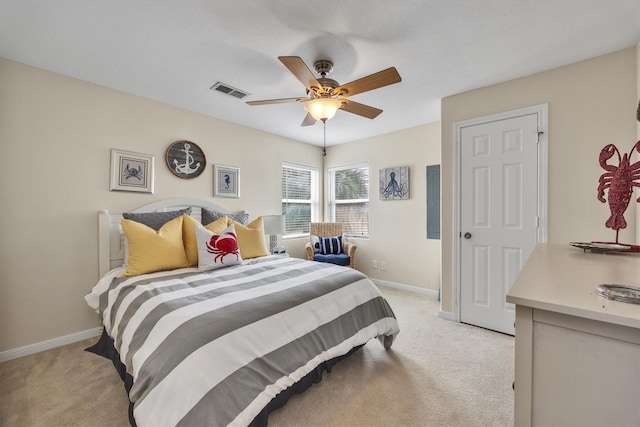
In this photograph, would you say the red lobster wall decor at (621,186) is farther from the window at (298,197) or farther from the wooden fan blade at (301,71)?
the window at (298,197)

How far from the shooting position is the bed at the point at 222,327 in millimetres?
1175

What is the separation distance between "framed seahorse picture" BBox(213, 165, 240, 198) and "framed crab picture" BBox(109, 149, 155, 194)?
75 cm

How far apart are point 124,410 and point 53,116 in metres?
2.51

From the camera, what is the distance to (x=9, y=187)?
2.23 meters

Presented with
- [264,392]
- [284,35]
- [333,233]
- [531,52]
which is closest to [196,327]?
[264,392]

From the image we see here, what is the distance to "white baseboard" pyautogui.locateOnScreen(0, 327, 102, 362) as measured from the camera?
2211mm

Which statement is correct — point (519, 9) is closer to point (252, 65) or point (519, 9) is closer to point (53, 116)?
Result: point (252, 65)

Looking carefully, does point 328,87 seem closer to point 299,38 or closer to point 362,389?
point 299,38

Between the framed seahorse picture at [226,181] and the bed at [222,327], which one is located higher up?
the framed seahorse picture at [226,181]

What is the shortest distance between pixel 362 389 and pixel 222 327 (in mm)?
1114

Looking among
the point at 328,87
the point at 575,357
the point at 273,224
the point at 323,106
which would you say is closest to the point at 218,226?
the point at 273,224

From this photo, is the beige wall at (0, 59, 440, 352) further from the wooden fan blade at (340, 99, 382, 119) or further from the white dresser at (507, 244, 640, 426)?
the white dresser at (507, 244, 640, 426)

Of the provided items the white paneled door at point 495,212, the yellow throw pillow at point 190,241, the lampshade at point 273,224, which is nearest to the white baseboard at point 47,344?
the yellow throw pillow at point 190,241

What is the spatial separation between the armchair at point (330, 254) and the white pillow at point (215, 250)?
1.74 metres
